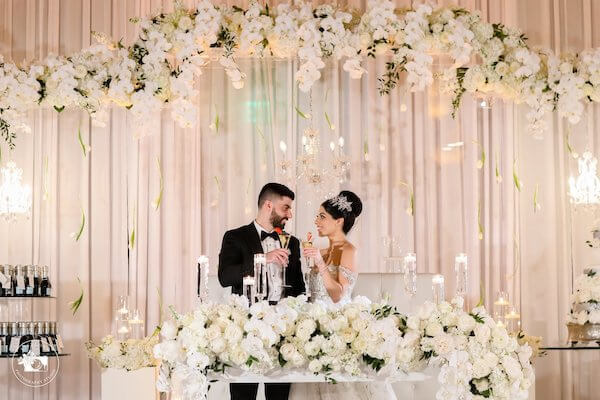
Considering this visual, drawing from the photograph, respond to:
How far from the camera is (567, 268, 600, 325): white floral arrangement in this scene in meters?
6.44

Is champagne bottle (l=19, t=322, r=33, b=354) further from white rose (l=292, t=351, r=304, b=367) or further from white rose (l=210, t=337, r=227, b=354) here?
white rose (l=292, t=351, r=304, b=367)

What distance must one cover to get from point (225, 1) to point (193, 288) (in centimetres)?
230

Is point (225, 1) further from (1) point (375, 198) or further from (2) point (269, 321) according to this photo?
(2) point (269, 321)

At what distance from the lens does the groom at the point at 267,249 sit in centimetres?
637

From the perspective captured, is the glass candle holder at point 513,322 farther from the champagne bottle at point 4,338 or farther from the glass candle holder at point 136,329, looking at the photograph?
the champagne bottle at point 4,338

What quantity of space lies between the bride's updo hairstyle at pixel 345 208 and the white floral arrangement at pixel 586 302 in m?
1.51

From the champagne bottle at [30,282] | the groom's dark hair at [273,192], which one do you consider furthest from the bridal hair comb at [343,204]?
the champagne bottle at [30,282]

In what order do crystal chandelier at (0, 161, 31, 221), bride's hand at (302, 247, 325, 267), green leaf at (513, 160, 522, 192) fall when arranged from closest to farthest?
1. bride's hand at (302, 247, 325, 267)
2. crystal chandelier at (0, 161, 31, 221)
3. green leaf at (513, 160, 522, 192)

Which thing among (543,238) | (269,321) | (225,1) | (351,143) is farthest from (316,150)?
(269,321)

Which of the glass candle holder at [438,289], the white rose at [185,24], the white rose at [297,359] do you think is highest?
the white rose at [185,24]

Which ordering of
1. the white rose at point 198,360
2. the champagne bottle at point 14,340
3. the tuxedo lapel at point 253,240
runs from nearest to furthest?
1. the white rose at point 198,360
2. the tuxedo lapel at point 253,240
3. the champagne bottle at point 14,340

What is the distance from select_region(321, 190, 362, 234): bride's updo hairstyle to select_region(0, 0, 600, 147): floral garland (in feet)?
2.70

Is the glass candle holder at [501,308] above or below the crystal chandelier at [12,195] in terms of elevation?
below

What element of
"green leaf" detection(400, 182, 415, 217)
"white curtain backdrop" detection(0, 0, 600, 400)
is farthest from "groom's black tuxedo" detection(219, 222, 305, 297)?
"green leaf" detection(400, 182, 415, 217)
